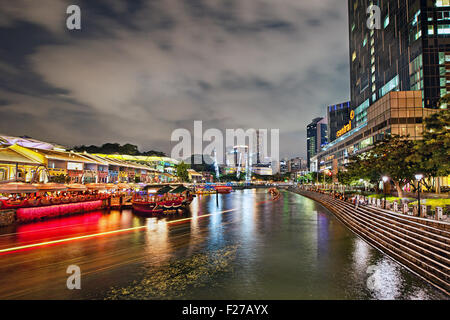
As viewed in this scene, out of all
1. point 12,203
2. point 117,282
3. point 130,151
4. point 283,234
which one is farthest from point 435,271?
point 130,151

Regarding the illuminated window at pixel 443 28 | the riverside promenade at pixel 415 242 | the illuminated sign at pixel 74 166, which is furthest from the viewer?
the illuminated window at pixel 443 28

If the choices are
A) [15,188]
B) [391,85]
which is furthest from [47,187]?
[391,85]

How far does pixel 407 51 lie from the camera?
75.1m

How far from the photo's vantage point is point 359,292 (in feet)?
30.9

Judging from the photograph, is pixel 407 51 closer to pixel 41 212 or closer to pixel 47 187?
pixel 47 187

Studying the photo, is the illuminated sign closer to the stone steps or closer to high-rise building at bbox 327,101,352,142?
the stone steps

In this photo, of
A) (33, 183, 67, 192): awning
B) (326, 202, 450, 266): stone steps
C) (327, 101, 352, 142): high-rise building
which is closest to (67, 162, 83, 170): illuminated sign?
(33, 183, 67, 192): awning

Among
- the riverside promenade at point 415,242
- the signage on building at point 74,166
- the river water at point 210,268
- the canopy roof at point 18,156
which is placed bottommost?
the river water at point 210,268

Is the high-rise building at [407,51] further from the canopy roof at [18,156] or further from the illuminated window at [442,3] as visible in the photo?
the canopy roof at [18,156]

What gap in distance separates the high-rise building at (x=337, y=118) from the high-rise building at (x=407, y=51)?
58729 mm

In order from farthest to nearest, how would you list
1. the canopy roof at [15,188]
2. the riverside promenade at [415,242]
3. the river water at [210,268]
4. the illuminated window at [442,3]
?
the illuminated window at [442,3]
the canopy roof at [15,188]
the riverside promenade at [415,242]
the river water at [210,268]

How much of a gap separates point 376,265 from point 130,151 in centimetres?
18026

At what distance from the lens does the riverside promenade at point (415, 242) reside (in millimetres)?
10039

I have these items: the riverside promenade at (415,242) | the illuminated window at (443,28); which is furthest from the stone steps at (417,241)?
the illuminated window at (443,28)
